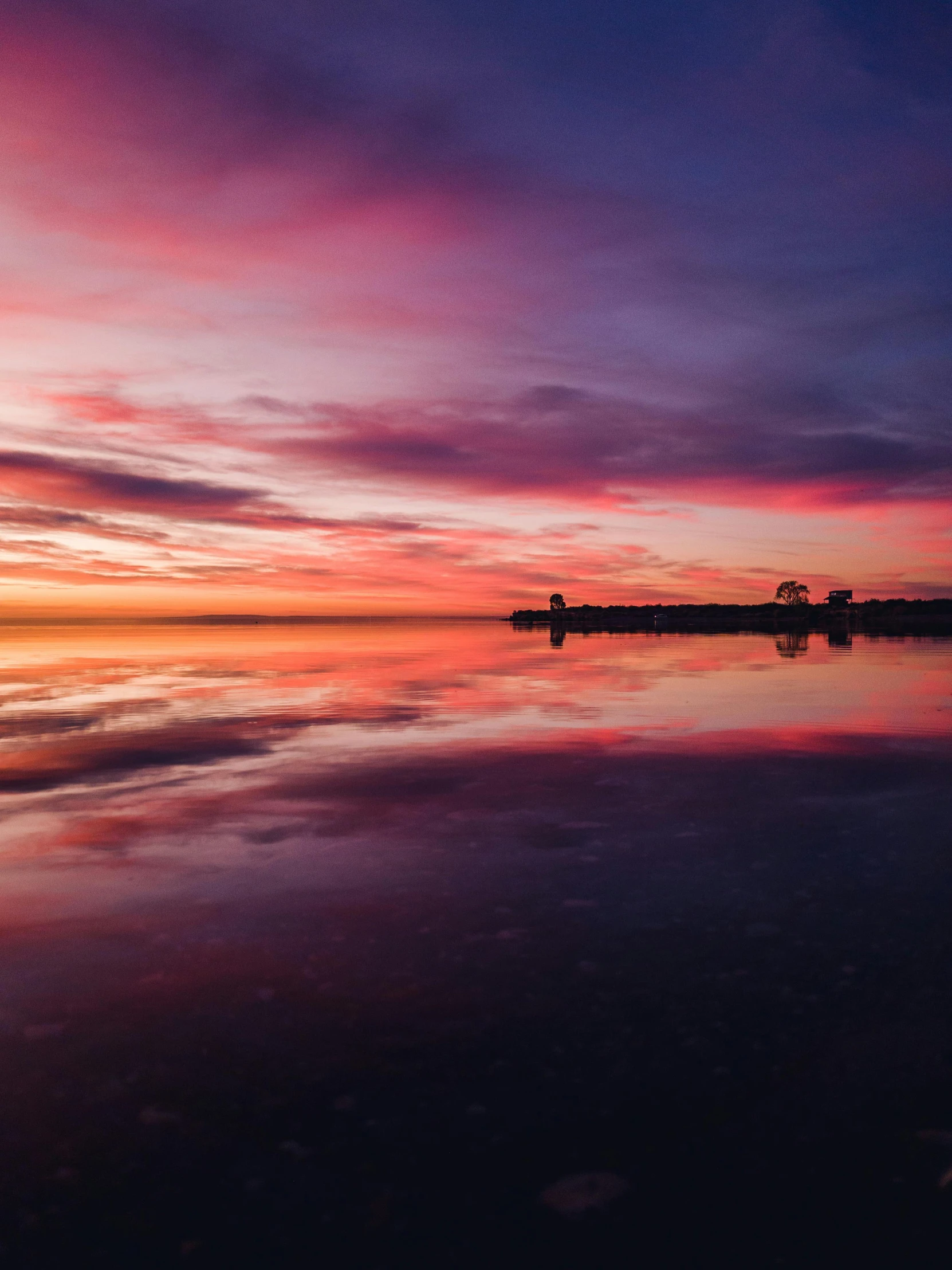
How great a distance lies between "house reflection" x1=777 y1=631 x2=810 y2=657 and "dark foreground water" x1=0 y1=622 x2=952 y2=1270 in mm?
34352

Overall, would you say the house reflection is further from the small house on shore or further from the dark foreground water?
the small house on shore

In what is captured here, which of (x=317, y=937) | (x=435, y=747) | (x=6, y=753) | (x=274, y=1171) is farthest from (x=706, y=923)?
(x=6, y=753)

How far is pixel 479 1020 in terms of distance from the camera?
535 centimetres

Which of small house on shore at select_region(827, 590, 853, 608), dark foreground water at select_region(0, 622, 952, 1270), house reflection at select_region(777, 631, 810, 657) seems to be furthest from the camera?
small house on shore at select_region(827, 590, 853, 608)

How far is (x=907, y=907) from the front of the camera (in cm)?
703

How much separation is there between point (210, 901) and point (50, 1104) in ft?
9.71

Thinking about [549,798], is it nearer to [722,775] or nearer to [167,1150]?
[722,775]

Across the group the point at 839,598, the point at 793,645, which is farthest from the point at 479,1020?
the point at 839,598

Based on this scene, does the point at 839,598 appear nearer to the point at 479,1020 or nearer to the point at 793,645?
the point at 793,645

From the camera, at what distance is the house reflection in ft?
150

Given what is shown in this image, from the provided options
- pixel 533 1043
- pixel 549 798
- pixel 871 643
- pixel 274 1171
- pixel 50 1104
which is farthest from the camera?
pixel 871 643

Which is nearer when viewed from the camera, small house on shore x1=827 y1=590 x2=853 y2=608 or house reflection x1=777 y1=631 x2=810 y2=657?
house reflection x1=777 y1=631 x2=810 y2=657

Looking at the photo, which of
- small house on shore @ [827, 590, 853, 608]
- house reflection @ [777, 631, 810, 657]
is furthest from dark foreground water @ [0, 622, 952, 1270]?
small house on shore @ [827, 590, 853, 608]

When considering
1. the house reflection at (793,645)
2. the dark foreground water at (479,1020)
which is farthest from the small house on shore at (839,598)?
the dark foreground water at (479,1020)
